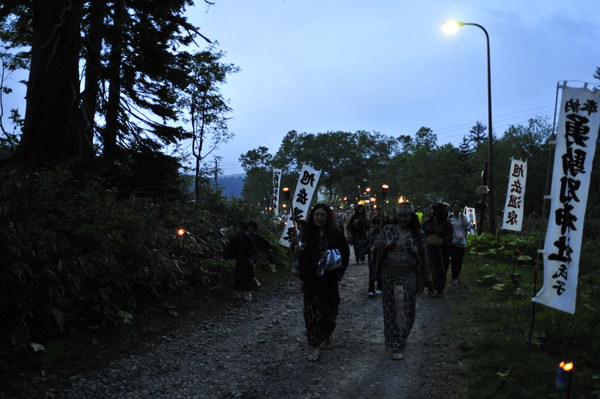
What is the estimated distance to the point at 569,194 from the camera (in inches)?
190

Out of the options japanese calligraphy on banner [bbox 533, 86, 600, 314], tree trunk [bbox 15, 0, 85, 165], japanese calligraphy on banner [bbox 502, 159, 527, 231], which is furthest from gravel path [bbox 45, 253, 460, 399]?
japanese calligraphy on banner [bbox 502, 159, 527, 231]

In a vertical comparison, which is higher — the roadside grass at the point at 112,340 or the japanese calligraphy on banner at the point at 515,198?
the japanese calligraphy on banner at the point at 515,198

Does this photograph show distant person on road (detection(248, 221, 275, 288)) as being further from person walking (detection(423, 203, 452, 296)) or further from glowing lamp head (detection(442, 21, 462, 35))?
glowing lamp head (detection(442, 21, 462, 35))

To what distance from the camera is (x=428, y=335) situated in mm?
6359

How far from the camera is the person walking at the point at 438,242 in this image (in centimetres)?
895

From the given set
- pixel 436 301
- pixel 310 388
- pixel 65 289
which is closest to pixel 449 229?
pixel 436 301

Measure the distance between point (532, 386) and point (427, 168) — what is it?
49.5 m

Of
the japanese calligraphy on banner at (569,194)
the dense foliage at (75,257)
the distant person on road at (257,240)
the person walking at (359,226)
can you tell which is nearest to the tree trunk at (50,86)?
the dense foliage at (75,257)

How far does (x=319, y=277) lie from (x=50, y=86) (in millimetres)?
6855

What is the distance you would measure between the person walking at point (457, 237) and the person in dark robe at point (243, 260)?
458 centimetres

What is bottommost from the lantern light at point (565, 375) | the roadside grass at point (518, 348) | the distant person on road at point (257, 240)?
the roadside grass at point (518, 348)

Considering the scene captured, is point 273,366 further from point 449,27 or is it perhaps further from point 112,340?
point 449,27

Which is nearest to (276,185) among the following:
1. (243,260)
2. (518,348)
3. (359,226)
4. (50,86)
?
(359,226)

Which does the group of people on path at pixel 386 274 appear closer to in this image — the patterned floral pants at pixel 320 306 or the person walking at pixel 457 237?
the patterned floral pants at pixel 320 306
